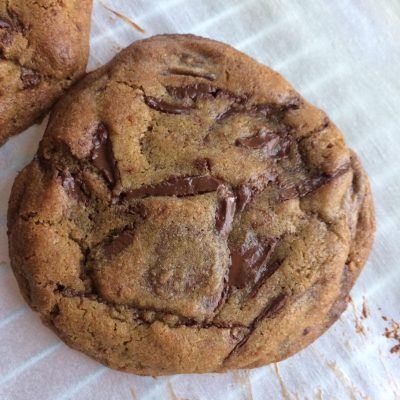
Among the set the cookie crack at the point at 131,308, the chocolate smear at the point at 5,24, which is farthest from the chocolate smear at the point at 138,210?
the chocolate smear at the point at 5,24

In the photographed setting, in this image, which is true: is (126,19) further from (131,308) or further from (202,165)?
(131,308)

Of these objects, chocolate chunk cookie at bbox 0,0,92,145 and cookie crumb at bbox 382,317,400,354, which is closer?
chocolate chunk cookie at bbox 0,0,92,145

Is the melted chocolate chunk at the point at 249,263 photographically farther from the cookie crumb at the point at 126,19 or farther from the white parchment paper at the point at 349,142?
the cookie crumb at the point at 126,19

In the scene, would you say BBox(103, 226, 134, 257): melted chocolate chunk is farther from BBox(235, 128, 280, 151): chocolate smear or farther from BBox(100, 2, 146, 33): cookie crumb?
BBox(100, 2, 146, 33): cookie crumb

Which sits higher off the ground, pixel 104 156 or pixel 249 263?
pixel 104 156

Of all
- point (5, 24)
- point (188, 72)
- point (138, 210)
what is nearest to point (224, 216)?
point (138, 210)

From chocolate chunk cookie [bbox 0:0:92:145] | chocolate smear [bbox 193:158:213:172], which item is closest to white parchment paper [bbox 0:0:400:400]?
chocolate chunk cookie [bbox 0:0:92:145]

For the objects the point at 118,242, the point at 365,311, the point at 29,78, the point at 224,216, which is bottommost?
the point at 365,311
